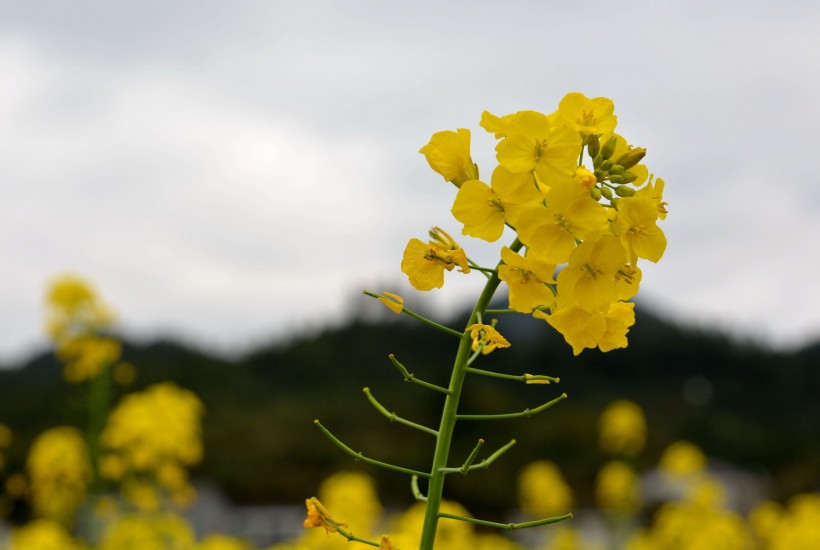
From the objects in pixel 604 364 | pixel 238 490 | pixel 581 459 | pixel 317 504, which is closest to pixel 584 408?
pixel 581 459

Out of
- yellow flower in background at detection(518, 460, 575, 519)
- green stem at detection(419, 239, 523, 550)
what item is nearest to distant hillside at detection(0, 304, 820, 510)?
green stem at detection(419, 239, 523, 550)

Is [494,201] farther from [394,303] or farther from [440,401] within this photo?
[440,401]

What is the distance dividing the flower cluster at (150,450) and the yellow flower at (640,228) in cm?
615

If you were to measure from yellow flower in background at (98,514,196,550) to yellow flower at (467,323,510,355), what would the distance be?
651 centimetres

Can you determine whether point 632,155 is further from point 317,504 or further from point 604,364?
point 604,364

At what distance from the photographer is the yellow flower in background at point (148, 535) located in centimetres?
753

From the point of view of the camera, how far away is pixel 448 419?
1.69m

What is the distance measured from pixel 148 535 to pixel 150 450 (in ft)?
2.54

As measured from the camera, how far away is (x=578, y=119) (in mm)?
1823

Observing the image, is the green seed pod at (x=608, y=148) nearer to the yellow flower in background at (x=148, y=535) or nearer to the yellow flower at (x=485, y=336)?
the yellow flower at (x=485, y=336)

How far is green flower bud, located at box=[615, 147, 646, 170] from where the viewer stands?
1.80 metres

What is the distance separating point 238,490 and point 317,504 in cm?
2245

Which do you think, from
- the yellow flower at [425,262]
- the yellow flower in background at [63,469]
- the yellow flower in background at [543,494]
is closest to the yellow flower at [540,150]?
the yellow flower at [425,262]

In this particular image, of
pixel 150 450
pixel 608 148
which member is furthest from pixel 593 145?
pixel 150 450
